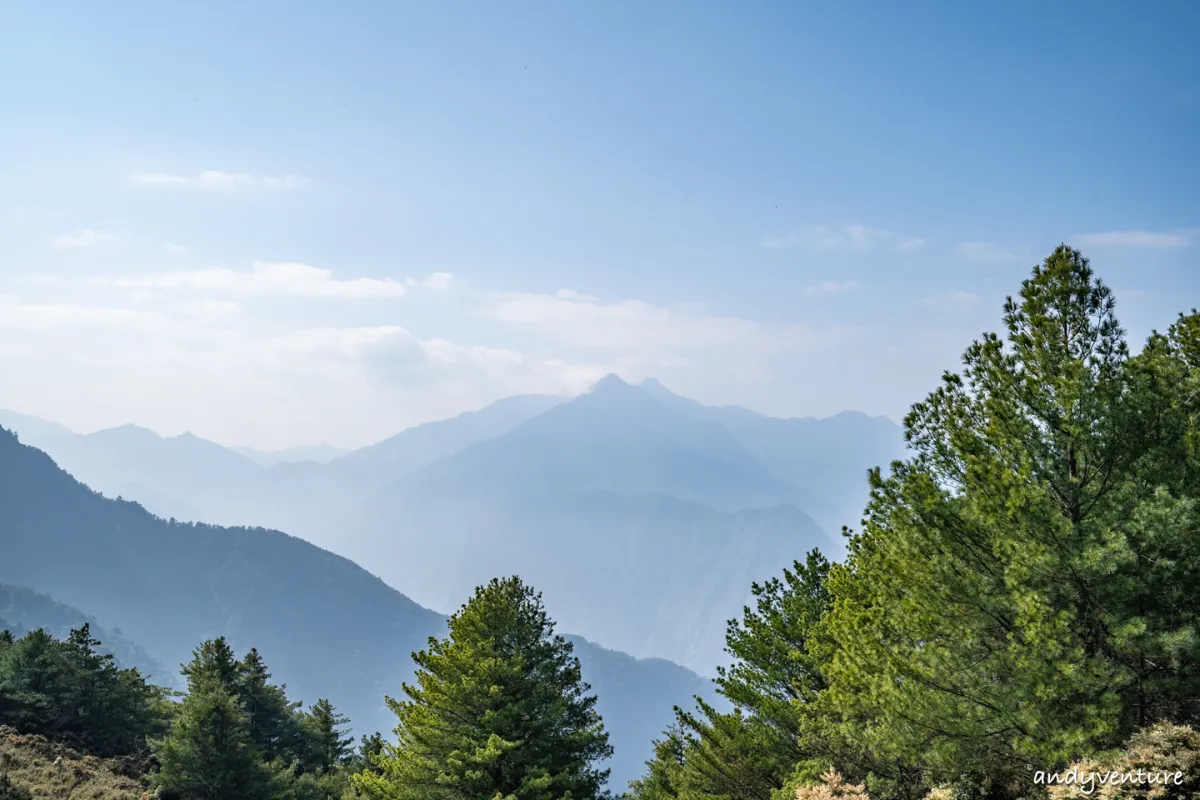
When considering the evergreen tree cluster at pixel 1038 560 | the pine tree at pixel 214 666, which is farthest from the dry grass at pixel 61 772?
the evergreen tree cluster at pixel 1038 560

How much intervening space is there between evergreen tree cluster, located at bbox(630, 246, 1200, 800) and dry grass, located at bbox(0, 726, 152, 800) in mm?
26864

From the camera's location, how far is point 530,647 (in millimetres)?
22953

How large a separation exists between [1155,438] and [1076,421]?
4.72 ft

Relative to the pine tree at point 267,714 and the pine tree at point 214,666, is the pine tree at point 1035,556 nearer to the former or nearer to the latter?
the pine tree at point 214,666

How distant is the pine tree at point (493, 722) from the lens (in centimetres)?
2027

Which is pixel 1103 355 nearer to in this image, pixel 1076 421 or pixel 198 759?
pixel 1076 421

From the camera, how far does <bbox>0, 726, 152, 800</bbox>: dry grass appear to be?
25.7 metres

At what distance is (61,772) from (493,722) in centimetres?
1936

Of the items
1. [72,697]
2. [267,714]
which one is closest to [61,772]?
[72,697]

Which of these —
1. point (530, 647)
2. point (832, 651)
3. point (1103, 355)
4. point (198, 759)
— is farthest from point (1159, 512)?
point (198, 759)

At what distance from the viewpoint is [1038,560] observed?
11219 millimetres

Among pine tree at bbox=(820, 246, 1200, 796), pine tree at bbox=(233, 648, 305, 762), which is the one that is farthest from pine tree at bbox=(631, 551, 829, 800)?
pine tree at bbox=(233, 648, 305, 762)

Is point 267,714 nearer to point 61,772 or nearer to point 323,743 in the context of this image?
point 323,743

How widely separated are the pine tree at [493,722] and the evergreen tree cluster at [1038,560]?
959 cm
